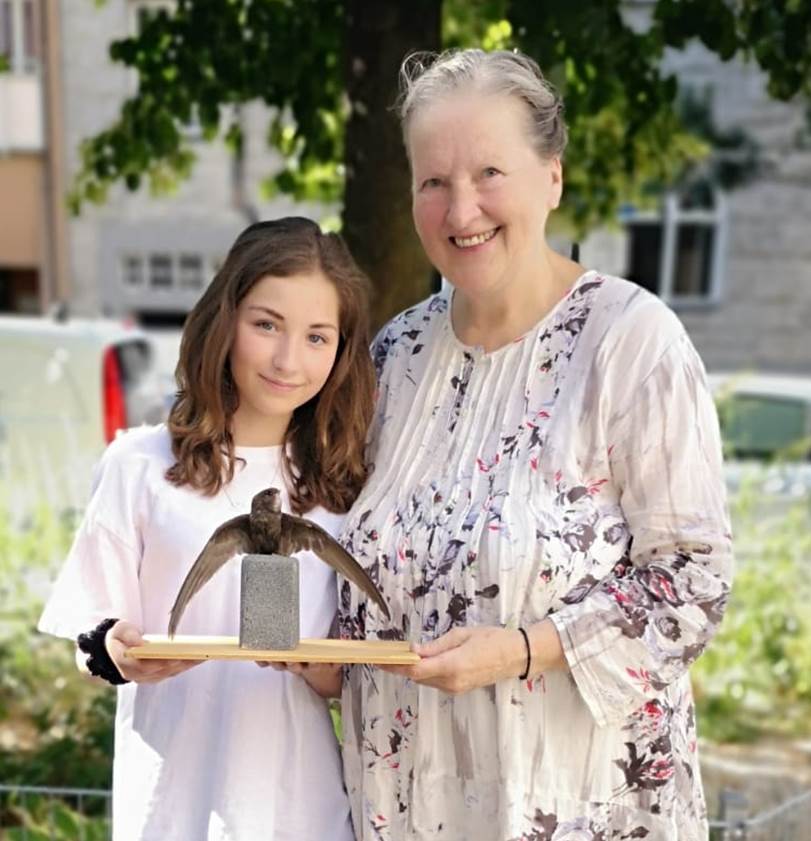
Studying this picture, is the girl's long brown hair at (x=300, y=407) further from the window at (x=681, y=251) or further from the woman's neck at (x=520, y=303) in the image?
the window at (x=681, y=251)

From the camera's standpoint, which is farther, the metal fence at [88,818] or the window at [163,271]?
the window at [163,271]

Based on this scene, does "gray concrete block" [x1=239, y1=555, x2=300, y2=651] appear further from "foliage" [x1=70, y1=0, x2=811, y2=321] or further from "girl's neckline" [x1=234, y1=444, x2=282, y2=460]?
"foliage" [x1=70, y1=0, x2=811, y2=321]

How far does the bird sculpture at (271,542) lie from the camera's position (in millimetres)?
1814

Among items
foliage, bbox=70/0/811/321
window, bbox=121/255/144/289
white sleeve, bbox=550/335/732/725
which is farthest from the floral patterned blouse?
window, bbox=121/255/144/289

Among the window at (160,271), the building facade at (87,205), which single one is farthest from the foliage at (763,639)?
the window at (160,271)

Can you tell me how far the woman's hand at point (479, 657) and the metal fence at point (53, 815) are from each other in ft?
5.71

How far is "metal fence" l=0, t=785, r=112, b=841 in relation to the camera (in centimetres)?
335

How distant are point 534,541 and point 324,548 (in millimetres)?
320

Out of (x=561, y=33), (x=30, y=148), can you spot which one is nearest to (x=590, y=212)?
(x=561, y=33)

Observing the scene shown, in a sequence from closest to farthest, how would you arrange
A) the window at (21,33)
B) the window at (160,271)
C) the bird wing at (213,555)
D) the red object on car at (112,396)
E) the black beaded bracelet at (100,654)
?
1. the bird wing at (213,555)
2. the black beaded bracelet at (100,654)
3. the red object on car at (112,396)
4. the window at (21,33)
5. the window at (160,271)

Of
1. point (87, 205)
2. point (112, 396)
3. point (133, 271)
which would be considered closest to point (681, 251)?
point (133, 271)

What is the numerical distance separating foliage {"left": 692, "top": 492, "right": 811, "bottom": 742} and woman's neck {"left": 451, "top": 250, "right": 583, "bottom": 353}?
3605 mm

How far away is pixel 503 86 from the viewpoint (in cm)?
180

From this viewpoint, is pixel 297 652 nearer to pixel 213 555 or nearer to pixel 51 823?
pixel 213 555
